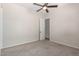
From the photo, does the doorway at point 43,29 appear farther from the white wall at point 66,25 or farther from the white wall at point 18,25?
the white wall at point 66,25

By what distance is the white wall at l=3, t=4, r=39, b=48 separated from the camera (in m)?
4.64

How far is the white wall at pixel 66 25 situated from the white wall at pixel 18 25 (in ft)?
5.31

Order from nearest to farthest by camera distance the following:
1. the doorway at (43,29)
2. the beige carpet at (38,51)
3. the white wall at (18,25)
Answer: the beige carpet at (38,51) < the white wall at (18,25) < the doorway at (43,29)

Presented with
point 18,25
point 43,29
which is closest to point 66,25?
point 43,29

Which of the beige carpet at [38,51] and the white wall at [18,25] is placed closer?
the beige carpet at [38,51]

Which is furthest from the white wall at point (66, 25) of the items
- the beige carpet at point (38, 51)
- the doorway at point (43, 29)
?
the doorway at point (43, 29)

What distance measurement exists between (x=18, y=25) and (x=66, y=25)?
3278 mm

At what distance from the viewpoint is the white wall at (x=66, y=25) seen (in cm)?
468

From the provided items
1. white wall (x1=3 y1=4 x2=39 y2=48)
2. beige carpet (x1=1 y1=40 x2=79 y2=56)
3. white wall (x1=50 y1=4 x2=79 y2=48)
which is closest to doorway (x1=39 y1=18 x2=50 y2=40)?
white wall (x1=3 y1=4 x2=39 y2=48)

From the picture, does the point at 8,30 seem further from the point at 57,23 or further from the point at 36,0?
the point at 36,0

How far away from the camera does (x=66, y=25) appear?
517 cm

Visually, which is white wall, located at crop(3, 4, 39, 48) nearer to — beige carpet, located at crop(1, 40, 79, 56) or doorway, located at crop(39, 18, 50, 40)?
doorway, located at crop(39, 18, 50, 40)

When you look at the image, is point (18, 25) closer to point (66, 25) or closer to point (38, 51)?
point (38, 51)

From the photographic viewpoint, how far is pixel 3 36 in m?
4.52
